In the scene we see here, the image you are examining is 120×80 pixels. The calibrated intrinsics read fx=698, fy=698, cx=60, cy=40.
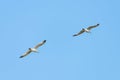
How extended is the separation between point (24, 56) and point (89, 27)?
14.7m

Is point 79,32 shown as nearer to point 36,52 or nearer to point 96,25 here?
point 96,25

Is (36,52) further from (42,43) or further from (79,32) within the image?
(79,32)

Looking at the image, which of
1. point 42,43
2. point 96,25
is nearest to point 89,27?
point 96,25

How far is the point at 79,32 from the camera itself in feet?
463

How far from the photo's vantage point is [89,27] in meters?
139

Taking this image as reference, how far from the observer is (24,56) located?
13462 cm

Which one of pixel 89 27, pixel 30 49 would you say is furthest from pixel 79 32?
pixel 30 49

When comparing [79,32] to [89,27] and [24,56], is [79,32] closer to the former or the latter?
[89,27]

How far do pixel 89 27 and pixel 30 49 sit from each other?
1384 centimetres

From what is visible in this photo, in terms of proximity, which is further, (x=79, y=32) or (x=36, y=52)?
(x=79, y=32)

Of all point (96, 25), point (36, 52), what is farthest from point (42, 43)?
point (96, 25)

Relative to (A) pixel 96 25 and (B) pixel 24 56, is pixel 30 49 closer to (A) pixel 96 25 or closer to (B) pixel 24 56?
(B) pixel 24 56

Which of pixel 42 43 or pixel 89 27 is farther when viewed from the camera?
pixel 89 27

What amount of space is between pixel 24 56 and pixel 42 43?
6.56 metres
